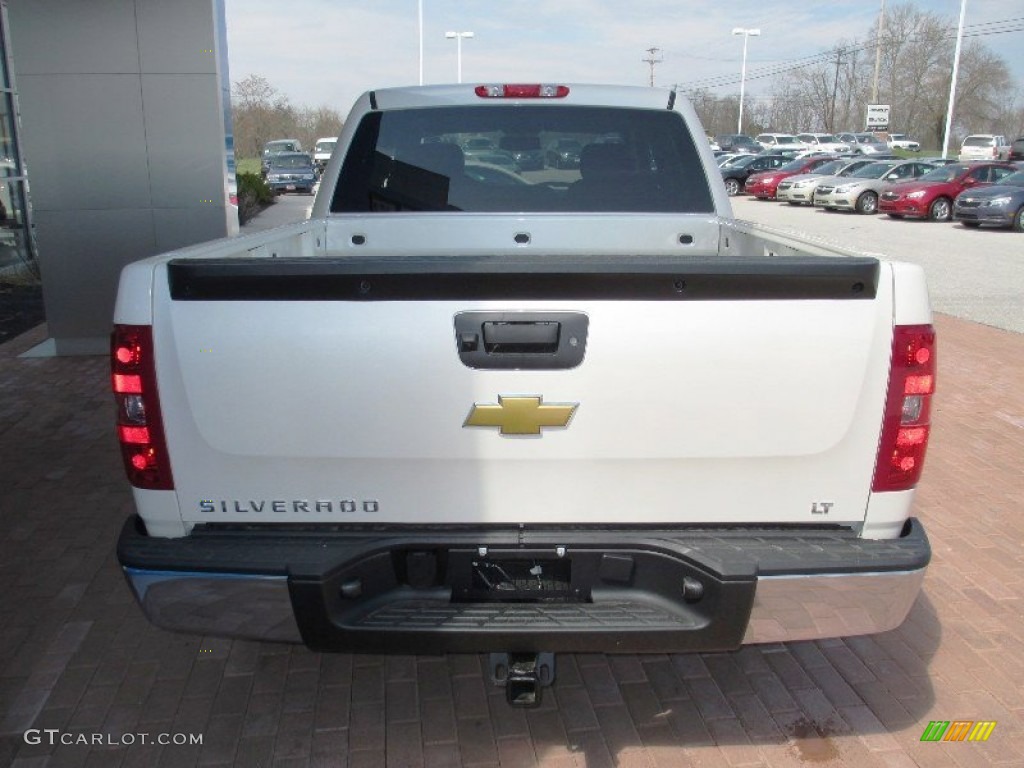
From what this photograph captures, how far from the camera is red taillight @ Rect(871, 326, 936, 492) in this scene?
2.40 m

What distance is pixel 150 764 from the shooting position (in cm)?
295

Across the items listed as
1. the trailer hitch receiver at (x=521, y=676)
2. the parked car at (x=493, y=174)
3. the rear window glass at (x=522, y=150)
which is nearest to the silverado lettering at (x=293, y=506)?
the trailer hitch receiver at (x=521, y=676)

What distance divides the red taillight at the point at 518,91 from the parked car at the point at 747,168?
1339 inches

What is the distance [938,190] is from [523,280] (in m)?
24.5

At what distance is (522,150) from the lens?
454cm

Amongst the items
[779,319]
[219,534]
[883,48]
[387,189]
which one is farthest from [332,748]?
[883,48]

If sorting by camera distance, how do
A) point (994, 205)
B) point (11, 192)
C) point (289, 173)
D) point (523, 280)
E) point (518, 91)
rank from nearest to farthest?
point (523, 280) < point (518, 91) < point (11, 192) < point (994, 205) < point (289, 173)

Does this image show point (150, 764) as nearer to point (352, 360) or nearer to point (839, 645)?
point (352, 360)

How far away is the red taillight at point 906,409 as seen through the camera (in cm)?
240

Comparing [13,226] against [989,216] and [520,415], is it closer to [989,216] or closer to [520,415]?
[520,415]

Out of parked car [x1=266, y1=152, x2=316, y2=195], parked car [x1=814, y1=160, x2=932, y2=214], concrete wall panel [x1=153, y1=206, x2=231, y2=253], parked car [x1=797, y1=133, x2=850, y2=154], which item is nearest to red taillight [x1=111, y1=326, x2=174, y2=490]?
concrete wall panel [x1=153, y1=206, x2=231, y2=253]

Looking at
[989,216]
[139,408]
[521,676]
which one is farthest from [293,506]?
[989,216]

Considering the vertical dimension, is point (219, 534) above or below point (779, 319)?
below

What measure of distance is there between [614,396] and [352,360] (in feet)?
2.27
